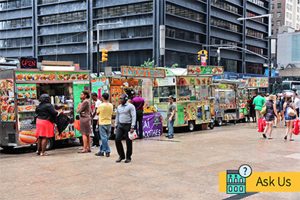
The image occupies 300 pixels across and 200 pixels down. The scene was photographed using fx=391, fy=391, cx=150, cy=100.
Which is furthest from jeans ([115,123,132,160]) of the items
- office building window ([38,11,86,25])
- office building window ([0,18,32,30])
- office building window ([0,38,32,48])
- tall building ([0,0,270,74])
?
office building window ([0,18,32,30])

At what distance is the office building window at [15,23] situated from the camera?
2962 inches

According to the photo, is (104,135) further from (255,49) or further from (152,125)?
(255,49)

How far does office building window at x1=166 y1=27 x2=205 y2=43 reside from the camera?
194ft

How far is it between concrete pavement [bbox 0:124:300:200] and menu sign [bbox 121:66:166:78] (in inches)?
125

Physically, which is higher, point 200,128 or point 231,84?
point 231,84

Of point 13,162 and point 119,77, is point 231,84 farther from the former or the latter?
point 13,162

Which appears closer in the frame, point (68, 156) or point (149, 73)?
point (68, 156)

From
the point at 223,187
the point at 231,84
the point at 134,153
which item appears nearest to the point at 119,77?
the point at 134,153

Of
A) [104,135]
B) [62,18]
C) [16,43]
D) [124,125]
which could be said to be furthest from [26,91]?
[16,43]

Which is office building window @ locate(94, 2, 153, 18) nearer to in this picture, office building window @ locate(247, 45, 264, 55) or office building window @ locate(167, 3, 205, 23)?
office building window @ locate(167, 3, 205, 23)

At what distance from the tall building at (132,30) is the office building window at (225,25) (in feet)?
0.41

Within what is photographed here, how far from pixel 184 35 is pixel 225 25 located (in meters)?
14.8

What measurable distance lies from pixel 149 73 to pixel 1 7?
7194 centimetres

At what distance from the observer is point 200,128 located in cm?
1895
